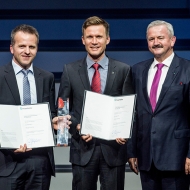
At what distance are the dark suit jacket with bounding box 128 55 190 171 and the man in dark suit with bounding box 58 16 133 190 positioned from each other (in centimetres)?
12

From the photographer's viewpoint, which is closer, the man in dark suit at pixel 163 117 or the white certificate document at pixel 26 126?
the white certificate document at pixel 26 126

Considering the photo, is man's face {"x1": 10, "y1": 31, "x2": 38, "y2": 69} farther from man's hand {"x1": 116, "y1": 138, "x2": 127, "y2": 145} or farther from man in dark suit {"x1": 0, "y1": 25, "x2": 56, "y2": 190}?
man's hand {"x1": 116, "y1": 138, "x2": 127, "y2": 145}

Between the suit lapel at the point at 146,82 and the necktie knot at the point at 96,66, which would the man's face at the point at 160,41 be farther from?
the necktie knot at the point at 96,66

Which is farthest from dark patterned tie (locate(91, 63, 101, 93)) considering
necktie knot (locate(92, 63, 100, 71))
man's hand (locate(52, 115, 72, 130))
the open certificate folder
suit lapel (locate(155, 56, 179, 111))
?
suit lapel (locate(155, 56, 179, 111))

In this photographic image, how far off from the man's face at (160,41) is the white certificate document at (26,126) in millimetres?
670

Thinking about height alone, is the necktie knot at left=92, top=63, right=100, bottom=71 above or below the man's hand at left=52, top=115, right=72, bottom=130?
above

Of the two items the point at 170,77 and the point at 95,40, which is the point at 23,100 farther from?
the point at 170,77

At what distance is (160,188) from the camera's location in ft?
8.30

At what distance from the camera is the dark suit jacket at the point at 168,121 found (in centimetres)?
243

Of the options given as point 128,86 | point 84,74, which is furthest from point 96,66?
point 128,86

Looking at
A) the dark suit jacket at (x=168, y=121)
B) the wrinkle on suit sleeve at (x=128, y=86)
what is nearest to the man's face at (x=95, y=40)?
the wrinkle on suit sleeve at (x=128, y=86)

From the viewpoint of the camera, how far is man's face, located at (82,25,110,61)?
2438 millimetres

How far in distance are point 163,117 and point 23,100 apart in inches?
29.2

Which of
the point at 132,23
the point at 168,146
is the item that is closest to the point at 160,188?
the point at 168,146
